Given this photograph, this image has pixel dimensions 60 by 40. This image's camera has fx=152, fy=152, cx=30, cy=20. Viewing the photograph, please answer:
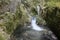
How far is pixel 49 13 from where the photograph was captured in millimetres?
10867

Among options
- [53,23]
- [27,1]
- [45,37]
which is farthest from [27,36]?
[27,1]

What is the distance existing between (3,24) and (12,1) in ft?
11.1

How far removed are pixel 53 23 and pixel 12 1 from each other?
10.8 ft

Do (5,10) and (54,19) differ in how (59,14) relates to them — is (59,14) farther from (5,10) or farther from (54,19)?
(5,10)

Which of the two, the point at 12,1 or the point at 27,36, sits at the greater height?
the point at 12,1

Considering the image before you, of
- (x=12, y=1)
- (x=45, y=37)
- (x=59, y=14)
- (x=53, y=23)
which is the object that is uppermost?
(x=12, y=1)

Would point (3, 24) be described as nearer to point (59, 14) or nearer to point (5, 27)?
point (5, 27)

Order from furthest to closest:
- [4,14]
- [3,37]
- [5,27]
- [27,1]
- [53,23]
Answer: [27,1] → [53,23] → [4,14] → [5,27] → [3,37]

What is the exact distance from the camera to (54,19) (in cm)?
1012

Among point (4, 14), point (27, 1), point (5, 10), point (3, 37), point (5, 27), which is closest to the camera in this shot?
point (3, 37)

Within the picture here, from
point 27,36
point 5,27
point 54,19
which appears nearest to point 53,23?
point 54,19

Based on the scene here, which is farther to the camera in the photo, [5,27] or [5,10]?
[5,10]

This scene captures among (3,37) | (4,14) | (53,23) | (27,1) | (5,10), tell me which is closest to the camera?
(3,37)

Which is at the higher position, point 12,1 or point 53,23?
point 12,1
